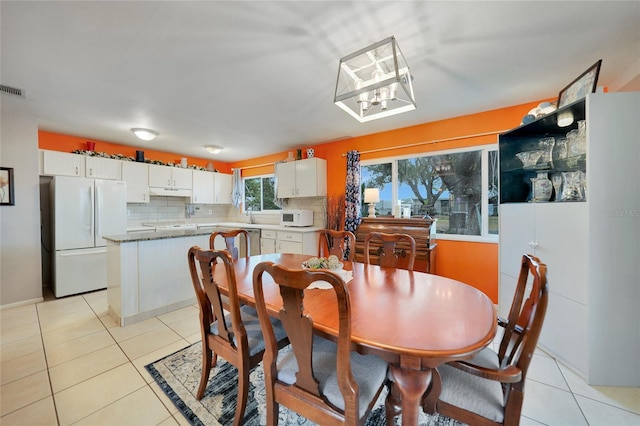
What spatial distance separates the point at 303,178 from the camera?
4402 millimetres

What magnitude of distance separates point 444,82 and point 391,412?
2607mm

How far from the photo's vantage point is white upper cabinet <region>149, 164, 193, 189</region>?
15.0ft

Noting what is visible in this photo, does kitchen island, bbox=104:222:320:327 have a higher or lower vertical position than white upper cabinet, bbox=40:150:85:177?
lower

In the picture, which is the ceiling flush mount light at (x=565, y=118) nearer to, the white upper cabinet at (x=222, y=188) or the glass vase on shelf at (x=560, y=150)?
the glass vase on shelf at (x=560, y=150)

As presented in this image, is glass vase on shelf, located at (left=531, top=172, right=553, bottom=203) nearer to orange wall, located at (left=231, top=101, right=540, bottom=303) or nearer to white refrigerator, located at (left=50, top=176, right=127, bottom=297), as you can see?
orange wall, located at (left=231, top=101, right=540, bottom=303)

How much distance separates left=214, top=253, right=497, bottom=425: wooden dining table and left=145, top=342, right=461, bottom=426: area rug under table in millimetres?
738

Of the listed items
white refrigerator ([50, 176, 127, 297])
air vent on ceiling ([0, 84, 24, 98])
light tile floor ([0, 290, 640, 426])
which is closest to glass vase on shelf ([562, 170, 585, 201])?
light tile floor ([0, 290, 640, 426])

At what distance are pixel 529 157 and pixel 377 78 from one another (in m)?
1.93

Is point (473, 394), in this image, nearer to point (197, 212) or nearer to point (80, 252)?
point (80, 252)

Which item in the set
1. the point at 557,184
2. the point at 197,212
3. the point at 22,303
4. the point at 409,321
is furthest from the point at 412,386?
the point at 197,212

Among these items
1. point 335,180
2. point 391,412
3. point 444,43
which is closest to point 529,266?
point 391,412

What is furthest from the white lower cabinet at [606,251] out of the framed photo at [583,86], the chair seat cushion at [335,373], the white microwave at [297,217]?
the white microwave at [297,217]

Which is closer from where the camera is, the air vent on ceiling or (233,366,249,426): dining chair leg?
(233,366,249,426): dining chair leg

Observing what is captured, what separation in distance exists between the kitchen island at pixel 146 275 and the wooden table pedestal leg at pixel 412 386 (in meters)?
2.83
